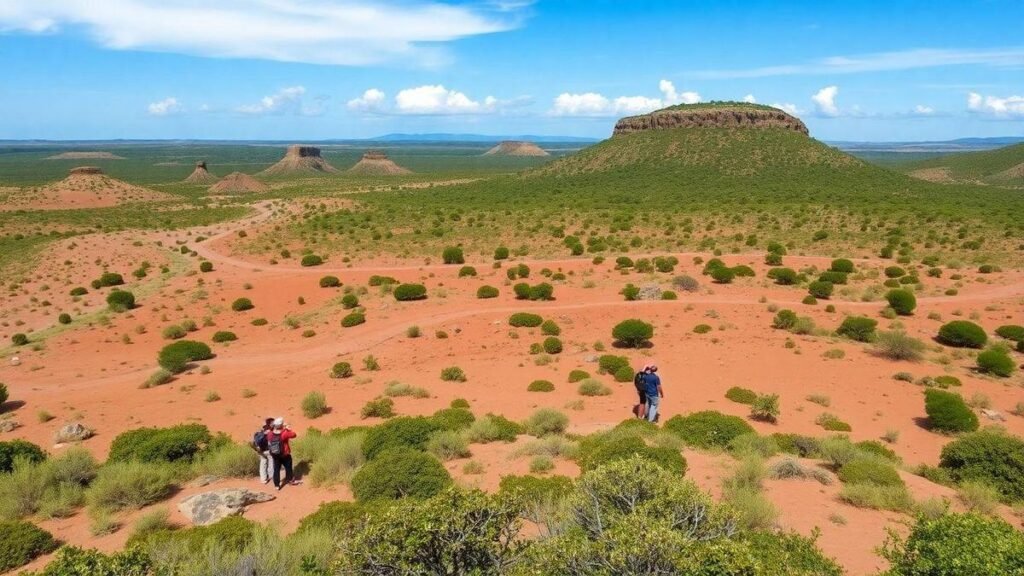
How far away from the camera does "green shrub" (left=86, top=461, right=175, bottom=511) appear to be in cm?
1163

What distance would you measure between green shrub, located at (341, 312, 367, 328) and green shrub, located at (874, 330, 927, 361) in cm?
2555

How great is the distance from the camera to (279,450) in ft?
41.5

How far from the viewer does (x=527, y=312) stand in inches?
1224

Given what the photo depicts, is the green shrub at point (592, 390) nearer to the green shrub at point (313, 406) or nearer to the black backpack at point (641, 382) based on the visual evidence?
the black backpack at point (641, 382)

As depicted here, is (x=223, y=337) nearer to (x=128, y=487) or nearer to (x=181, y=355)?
(x=181, y=355)

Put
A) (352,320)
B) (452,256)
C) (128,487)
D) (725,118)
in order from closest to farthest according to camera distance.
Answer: (128,487), (352,320), (452,256), (725,118)

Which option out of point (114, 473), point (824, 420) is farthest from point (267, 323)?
point (824, 420)

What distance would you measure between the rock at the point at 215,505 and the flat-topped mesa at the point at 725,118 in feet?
363

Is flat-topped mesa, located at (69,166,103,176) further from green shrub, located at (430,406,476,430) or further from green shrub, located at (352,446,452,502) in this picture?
green shrub, located at (352,446,452,502)

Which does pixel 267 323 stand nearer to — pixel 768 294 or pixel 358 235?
pixel 358 235

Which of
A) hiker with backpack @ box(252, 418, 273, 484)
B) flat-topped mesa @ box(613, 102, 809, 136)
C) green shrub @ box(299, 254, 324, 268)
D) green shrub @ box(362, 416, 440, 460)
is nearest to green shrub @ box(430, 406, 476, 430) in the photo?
green shrub @ box(362, 416, 440, 460)

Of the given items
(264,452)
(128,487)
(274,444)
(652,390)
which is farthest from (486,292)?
(128,487)

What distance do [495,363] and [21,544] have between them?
17.5 m

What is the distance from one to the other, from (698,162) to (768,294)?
6907 centimetres
